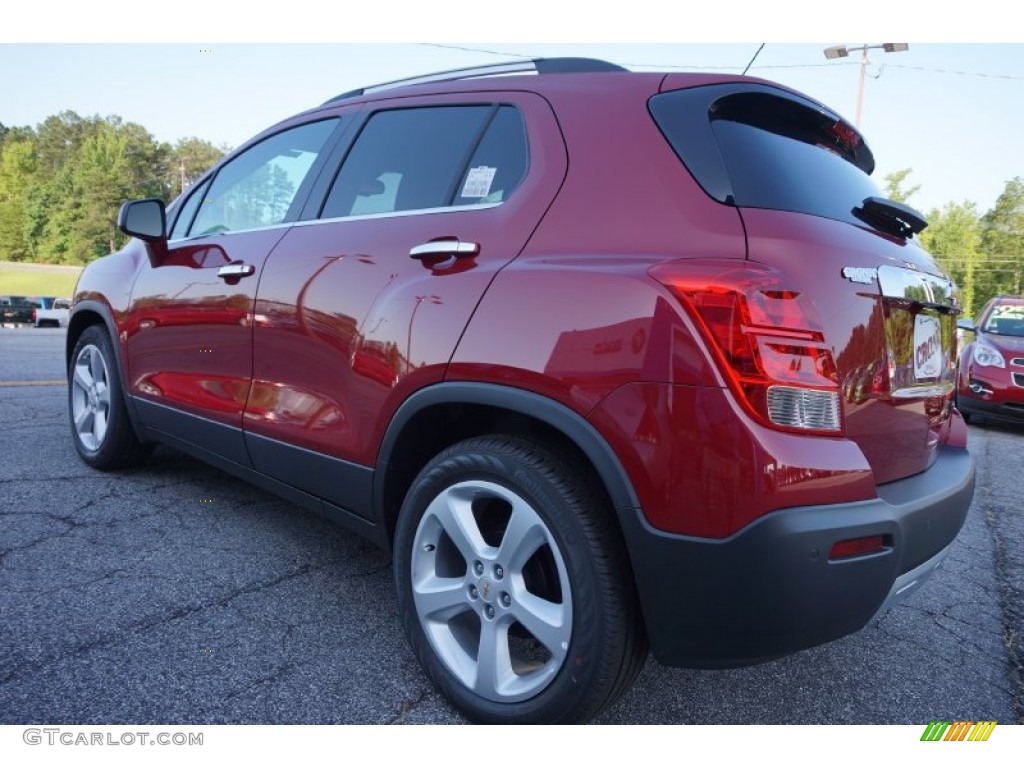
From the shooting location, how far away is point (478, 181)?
83.0 inches

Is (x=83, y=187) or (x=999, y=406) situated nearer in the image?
(x=999, y=406)

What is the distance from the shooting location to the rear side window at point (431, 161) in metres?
2.08

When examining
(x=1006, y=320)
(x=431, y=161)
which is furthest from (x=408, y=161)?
(x=1006, y=320)

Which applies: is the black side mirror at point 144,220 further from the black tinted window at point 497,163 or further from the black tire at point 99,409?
the black tinted window at point 497,163

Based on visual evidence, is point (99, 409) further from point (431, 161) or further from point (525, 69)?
point (525, 69)

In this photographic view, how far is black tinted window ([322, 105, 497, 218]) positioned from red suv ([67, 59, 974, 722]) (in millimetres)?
11

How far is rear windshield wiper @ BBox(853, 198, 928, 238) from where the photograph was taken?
1946mm

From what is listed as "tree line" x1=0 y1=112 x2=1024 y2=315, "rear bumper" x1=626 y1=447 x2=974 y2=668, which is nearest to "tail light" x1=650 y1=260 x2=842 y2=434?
"rear bumper" x1=626 y1=447 x2=974 y2=668

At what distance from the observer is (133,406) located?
11.6 ft

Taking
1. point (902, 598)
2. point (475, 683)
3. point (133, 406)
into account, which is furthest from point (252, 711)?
point (133, 406)

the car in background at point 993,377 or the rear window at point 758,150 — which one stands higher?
the rear window at point 758,150

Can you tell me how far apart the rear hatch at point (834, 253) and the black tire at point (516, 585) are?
0.54 metres

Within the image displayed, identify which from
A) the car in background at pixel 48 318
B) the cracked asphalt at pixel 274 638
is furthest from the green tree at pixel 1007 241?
the cracked asphalt at pixel 274 638
